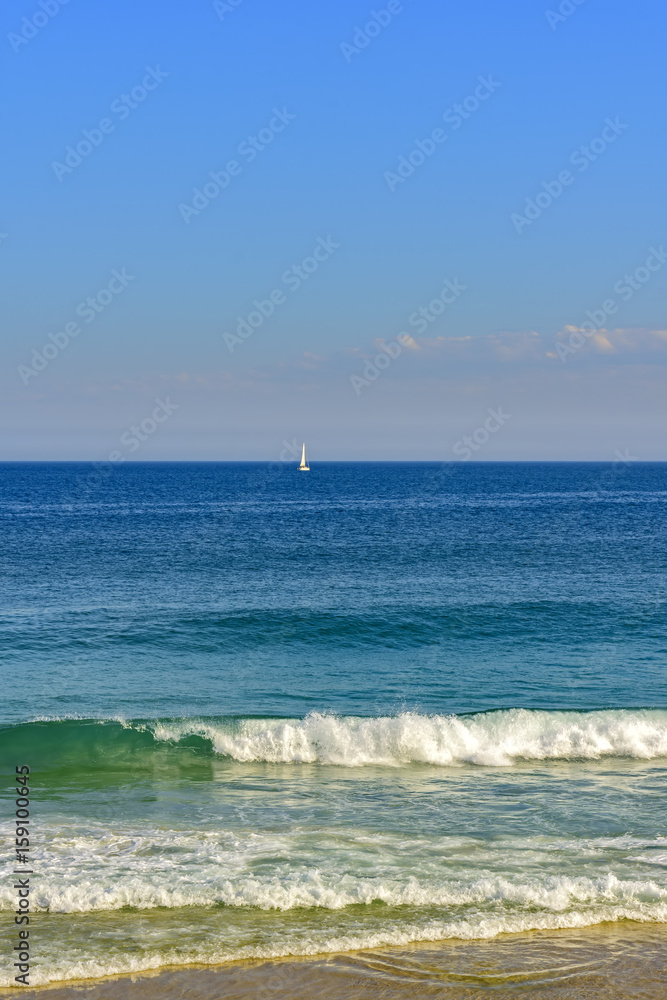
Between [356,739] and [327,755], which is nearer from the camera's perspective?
[327,755]

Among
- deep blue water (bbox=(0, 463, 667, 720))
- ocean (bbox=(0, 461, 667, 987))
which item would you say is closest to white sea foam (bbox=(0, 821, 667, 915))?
ocean (bbox=(0, 461, 667, 987))

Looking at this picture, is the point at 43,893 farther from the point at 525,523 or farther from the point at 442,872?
the point at 525,523

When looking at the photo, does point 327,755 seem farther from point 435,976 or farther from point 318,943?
point 435,976

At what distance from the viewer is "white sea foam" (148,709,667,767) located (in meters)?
17.7

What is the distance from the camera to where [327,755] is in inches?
697

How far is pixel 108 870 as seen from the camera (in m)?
11.8

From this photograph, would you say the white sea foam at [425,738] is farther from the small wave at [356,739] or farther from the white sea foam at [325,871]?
the white sea foam at [325,871]

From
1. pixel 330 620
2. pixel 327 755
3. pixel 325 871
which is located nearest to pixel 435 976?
pixel 325 871

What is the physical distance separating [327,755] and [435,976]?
28.4 ft

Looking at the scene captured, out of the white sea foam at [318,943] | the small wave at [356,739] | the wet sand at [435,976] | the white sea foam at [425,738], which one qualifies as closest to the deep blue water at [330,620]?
the small wave at [356,739]

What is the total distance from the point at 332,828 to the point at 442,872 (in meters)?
2.37

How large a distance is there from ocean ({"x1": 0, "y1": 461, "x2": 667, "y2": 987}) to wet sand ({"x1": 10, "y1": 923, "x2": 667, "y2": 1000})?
0.91 ft

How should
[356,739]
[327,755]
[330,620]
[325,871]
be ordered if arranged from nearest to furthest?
[325,871]
[327,755]
[356,739]
[330,620]

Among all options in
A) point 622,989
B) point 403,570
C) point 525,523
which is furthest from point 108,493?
point 622,989
